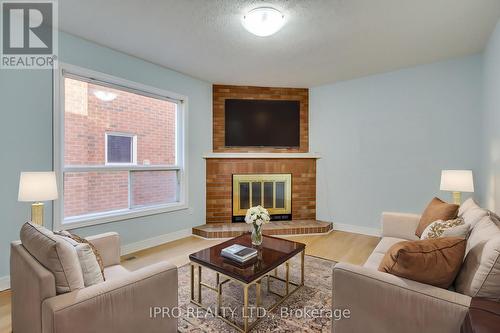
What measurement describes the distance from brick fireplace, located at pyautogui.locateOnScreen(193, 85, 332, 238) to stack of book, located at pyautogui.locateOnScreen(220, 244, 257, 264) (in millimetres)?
2073

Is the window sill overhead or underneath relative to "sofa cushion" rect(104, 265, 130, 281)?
overhead

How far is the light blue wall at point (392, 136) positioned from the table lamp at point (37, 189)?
12.7 feet

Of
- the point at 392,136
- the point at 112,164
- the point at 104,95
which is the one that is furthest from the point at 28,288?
the point at 392,136

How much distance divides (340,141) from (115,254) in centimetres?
375

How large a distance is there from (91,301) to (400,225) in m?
2.82

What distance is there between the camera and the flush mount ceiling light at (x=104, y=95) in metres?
3.08

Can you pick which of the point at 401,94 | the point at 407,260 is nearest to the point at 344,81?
the point at 401,94

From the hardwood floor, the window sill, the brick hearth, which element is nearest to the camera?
the window sill

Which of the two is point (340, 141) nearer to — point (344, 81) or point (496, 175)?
point (344, 81)

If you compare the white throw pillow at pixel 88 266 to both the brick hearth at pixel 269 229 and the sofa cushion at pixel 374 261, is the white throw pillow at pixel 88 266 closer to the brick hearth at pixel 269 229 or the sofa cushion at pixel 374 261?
the sofa cushion at pixel 374 261

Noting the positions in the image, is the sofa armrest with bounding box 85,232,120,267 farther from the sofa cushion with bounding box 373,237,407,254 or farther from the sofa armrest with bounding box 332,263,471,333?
the sofa cushion with bounding box 373,237,407,254

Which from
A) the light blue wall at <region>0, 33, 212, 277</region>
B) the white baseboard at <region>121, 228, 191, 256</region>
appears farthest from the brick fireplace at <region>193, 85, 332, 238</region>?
the light blue wall at <region>0, 33, 212, 277</region>

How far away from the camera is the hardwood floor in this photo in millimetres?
3076

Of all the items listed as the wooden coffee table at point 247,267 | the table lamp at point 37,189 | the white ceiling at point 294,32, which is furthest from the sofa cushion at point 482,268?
the table lamp at point 37,189
